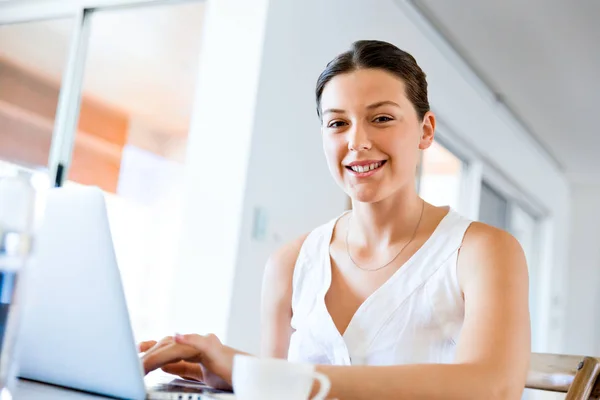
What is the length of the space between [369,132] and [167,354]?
24.1 inches

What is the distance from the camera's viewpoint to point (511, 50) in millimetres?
4168

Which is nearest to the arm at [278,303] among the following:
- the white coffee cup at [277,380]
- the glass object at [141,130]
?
the white coffee cup at [277,380]

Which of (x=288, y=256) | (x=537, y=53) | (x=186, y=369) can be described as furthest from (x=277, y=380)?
(x=537, y=53)

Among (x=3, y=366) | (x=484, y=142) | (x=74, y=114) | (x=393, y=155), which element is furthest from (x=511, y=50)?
(x=3, y=366)

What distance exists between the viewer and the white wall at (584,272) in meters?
6.60

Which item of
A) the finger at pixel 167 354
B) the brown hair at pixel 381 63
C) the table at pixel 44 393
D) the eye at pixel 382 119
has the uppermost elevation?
the brown hair at pixel 381 63

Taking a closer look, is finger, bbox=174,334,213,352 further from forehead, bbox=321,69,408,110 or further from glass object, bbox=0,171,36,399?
forehead, bbox=321,69,408,110

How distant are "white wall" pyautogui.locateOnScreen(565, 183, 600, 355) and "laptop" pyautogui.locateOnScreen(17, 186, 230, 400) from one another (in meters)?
6.53

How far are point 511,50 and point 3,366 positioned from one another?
4025 mm

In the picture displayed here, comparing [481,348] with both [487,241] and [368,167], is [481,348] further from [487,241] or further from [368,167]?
[368,167]

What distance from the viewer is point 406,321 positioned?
49.6 inches

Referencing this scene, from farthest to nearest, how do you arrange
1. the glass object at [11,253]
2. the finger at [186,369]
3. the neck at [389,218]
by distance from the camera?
1. the neck at [389,218]
2. the finger at [186,369]
3. the glass object at [11,253]

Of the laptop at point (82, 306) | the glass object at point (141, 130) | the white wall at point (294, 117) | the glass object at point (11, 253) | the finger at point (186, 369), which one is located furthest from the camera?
the glass object at point (141, 130)

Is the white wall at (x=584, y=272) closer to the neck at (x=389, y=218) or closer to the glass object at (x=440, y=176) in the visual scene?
the glass object at (x=440, y=176)
